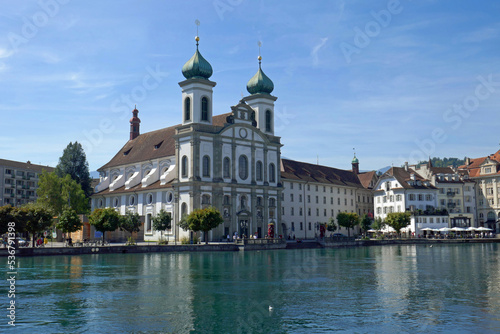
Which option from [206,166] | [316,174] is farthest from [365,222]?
[206,166]

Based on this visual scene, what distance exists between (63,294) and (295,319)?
12.3 meters

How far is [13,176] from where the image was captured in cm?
12219

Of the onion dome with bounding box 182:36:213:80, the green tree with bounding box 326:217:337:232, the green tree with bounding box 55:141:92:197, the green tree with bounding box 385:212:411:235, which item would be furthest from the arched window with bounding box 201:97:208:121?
the green tree with bounding box 385:212:411:235

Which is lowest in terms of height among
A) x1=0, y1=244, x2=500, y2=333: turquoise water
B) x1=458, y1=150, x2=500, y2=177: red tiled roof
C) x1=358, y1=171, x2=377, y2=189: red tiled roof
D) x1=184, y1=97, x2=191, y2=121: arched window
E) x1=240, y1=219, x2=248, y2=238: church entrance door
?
x1=0, y1=244, x2=500, y2=333: turquoise water

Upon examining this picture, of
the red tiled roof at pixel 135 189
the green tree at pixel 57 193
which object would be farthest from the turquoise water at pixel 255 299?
the green tree at pixel 57 193

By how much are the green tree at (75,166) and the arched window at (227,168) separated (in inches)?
1402

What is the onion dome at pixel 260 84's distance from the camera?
3482 inches

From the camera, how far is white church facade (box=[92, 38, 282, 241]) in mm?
76000

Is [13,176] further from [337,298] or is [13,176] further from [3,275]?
[337,298]

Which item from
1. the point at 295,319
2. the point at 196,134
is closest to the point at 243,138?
the point at 196,134

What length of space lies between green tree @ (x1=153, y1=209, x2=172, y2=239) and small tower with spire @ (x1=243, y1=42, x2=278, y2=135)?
21204 millimetres

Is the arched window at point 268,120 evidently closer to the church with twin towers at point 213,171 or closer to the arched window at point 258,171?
the church with twin towers at point 213,171

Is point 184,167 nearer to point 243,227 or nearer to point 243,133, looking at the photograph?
point 243,133

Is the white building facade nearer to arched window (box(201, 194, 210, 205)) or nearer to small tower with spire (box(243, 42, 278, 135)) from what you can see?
small tower with spire (box(243, 42, 278, 135))
